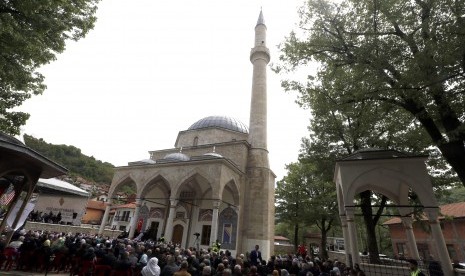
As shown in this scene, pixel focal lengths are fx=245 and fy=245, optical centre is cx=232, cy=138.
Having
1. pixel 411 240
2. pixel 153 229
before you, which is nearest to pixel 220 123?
pixel 153 229

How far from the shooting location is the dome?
2364 cm

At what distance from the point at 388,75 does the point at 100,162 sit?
6903cm

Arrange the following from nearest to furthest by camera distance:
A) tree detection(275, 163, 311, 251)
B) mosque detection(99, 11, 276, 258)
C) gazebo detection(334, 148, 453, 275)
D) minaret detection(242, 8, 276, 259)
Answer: gazebo detection(334, 148, 453, 275), mosque detection(99, 11, 276, 258), minaret detection(242, 8, 276, 259), tree detection(275, 163, 311, 251)

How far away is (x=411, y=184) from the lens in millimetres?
7379

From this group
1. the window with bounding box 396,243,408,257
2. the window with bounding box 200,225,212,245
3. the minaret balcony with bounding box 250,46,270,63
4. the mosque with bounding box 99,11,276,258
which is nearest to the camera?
the mosque with bounding box 99,11,276,258

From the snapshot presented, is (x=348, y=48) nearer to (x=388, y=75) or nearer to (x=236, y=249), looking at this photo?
(x=388, y=75)

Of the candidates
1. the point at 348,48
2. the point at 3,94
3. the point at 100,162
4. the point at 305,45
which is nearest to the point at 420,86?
the point at 348,48

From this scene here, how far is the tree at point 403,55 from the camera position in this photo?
587 centimetres

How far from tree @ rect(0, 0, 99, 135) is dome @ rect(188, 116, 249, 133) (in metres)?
15.4

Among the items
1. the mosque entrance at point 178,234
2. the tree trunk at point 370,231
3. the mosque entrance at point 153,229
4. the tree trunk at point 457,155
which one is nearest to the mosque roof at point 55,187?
the mosque entrance at point 153,229

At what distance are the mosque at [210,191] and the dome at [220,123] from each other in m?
1.96

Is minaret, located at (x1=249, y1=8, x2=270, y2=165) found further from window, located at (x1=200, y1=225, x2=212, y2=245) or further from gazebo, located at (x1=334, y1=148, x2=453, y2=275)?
gazebo, located at (x1=334, y1=148, x2=453, y2=275)

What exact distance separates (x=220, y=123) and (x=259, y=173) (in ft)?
23.2

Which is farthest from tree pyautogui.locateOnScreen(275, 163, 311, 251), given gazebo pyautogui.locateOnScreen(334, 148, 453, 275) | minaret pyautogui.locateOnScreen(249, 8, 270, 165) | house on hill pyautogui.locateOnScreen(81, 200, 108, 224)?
house on hill pyautogui.locateOnScreen(81, 200, 108, 224)
